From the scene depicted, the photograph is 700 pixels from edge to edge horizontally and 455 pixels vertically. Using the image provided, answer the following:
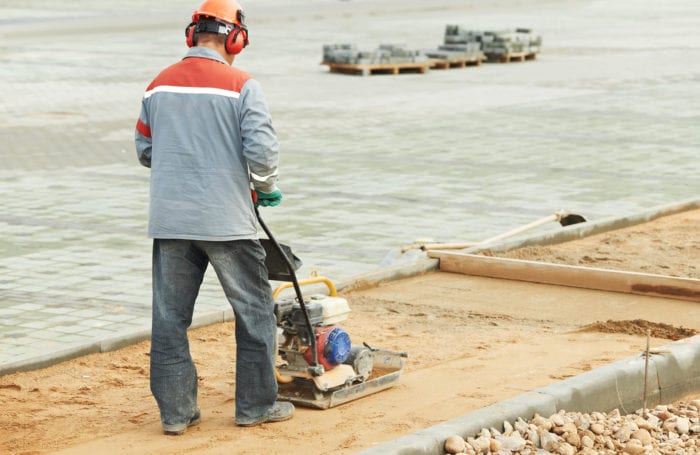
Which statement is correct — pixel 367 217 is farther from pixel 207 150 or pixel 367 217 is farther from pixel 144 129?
pixel 207 150

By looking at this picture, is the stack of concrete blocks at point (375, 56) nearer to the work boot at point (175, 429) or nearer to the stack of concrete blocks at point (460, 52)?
the stack of concrete blocks at point (460, 52)

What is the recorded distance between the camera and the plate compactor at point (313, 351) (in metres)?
6.65

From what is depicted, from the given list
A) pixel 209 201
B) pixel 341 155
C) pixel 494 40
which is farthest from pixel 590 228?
pixel 494 40

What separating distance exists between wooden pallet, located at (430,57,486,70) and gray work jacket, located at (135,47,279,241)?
22331mm

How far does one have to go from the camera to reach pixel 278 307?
6699mm

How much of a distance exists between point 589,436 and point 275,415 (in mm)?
1512

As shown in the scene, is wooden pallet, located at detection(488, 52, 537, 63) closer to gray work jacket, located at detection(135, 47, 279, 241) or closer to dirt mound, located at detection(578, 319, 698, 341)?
dirt mound, located at detection(578, 319, 698, 341)

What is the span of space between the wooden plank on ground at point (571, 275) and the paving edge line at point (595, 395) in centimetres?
160

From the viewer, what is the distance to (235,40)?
6.34 m

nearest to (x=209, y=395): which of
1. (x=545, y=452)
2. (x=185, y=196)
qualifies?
(x=185, y=196)

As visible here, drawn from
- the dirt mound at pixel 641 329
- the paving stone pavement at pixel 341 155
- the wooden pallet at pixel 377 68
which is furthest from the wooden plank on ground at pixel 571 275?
the wooden pallet at pixel 377 68

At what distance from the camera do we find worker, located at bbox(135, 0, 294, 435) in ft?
20.5

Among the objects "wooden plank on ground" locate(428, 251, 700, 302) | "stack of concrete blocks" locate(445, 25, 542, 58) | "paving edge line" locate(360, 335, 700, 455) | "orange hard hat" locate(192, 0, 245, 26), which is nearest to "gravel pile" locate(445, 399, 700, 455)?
"paving edge line" locate(360, 335, 700, 455)

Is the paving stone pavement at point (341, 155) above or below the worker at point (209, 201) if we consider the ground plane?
below
